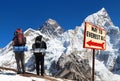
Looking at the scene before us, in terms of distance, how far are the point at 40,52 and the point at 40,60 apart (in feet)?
2.73

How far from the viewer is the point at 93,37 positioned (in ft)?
64.5

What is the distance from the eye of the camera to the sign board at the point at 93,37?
1877cm

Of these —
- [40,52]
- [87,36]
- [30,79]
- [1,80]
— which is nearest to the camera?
[87,36]

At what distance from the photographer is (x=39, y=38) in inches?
1053

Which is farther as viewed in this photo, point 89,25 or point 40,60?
point 40,60

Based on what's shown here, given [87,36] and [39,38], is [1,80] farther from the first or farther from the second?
[39,38]

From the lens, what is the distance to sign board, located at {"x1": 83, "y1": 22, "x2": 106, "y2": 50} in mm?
18769

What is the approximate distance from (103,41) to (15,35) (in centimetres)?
654

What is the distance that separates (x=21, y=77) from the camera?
22.3 metres

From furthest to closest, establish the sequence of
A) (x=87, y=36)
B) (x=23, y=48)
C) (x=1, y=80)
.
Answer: (x=23, y=48) < (x=1, y=80) < (x=87, y=36)

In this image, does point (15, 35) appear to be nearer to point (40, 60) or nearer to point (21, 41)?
point (21, 41)

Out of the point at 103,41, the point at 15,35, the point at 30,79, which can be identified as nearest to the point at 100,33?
the point at 103,41

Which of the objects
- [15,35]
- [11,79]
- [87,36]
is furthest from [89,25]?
[15,35]

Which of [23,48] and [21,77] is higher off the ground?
[23,48]
